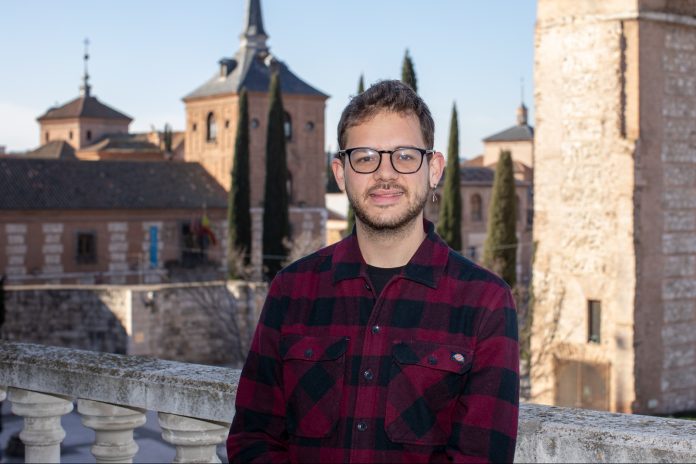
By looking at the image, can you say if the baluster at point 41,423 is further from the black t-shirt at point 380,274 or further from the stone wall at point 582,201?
the stone wall at point 582,201

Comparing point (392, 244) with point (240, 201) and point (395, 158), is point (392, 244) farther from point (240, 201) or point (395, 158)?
point (240, 201)

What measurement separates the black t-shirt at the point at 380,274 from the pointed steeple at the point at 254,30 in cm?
4208

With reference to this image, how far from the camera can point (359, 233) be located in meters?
2.64

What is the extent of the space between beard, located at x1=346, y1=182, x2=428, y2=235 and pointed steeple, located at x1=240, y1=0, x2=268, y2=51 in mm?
42063

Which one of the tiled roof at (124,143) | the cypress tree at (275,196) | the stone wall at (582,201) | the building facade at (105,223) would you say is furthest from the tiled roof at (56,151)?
the stone wall at (582,201)

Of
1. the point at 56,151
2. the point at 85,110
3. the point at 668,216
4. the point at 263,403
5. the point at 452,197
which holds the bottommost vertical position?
the point at 263,403

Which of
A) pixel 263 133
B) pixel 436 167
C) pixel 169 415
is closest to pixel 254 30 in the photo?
pixel 263 133

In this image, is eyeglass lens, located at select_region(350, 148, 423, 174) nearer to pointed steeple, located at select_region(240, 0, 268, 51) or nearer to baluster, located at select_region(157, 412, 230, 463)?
baluster, located at select_region(157, 412, 230, 463)

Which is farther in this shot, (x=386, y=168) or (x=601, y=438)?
(x=601, y=438)

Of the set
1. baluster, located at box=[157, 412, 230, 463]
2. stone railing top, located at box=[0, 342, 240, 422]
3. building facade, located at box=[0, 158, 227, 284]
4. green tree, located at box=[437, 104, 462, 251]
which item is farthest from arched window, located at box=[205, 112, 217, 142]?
baluster, located at box=[157, 412, 230, 463]

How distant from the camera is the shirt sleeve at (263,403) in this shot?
2.60 metres

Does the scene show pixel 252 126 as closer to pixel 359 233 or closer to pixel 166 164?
pixel 166 164

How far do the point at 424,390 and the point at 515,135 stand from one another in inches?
2308

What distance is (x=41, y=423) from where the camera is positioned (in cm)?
404
